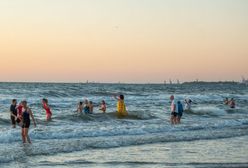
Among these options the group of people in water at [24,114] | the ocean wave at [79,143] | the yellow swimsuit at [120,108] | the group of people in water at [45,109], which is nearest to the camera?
the ocean wave at [79,143]

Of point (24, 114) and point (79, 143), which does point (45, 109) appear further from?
point (79, 143)

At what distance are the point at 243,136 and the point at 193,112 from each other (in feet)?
62.2

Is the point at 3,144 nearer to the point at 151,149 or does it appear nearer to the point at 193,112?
the point at 151,149

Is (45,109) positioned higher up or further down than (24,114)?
further down

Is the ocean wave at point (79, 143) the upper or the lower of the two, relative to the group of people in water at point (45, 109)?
lower

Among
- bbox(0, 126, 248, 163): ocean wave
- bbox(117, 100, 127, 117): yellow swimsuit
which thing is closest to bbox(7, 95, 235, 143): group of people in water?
bbox(117, 100, 127, 117): yellow swimsuit

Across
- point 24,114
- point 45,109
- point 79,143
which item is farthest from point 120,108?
point 79,143

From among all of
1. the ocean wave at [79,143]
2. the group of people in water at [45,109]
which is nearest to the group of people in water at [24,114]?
the group of people in water at [45,109]

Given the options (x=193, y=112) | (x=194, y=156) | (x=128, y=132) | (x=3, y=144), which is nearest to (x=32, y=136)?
(x=3, y=144)

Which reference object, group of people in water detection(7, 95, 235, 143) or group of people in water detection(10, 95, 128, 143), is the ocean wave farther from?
group of people in water detection(7, 95, 235, 143)

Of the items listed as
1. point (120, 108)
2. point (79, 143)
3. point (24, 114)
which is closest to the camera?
point (79, 143)

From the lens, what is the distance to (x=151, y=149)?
53.5 ft

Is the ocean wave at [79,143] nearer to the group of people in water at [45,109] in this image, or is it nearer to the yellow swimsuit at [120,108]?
the group of people in water at [45,109]

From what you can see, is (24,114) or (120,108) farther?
(120,108)
